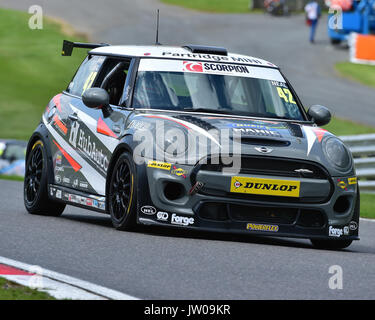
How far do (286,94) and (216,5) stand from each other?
47.9 meters

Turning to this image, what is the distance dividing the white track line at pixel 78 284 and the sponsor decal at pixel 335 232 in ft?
9.44

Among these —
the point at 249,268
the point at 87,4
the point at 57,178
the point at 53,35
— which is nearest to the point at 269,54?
the point at 53,35

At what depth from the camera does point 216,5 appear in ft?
188

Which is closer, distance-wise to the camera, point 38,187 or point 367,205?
point 38,187

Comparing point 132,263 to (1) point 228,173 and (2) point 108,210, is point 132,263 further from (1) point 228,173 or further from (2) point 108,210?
(2) point 108,210

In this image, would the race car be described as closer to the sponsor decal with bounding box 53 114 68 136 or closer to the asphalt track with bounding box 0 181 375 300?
the sponsor decal with bounding box 53 114 68 136

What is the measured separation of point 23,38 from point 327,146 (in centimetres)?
3627

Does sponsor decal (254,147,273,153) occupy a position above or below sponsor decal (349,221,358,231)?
above

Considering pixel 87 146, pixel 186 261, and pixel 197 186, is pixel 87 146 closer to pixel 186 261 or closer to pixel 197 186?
pixel 197 186

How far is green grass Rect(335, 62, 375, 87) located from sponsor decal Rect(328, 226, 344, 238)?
26.9 metres

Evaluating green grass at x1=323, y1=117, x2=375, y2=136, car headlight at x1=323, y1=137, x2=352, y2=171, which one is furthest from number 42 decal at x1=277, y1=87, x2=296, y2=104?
green grass at x1=323, y1=117, x2=375, y2=136

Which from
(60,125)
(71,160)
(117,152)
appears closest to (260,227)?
(117,152)

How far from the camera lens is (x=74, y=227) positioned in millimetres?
9547

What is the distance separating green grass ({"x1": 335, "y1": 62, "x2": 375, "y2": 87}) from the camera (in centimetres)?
3612
